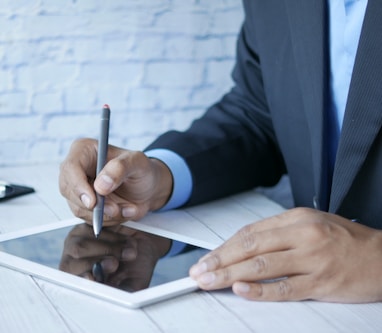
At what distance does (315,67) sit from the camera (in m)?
1.20

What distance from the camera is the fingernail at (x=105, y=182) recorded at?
1.09 m

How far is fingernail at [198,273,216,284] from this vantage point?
90 cm

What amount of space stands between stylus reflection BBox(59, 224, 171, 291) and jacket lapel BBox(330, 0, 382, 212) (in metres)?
0.31

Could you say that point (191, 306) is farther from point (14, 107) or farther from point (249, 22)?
point (14, 107)

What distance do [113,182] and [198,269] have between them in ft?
0.82

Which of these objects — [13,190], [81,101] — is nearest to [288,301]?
[13,190]

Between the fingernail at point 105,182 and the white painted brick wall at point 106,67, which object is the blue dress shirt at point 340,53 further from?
the white painted brick wall at point 106,67

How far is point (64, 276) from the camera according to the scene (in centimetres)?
93

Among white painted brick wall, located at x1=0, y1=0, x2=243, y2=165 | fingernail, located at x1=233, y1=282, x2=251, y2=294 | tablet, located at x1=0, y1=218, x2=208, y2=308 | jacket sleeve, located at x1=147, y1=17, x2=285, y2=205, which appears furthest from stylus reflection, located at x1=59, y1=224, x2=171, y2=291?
white painted brick wall, located at x1=0, y1=0, x2=243, y2=165

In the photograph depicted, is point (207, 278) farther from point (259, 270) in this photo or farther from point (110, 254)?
point (110, 254)

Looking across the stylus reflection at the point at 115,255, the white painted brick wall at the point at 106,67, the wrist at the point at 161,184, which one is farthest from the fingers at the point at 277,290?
the white painted brick wall at the point at 106,67

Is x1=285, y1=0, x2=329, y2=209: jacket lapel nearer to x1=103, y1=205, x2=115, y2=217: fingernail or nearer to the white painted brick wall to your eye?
x1=103, y1=205, x2=115, y2=217: fingernail

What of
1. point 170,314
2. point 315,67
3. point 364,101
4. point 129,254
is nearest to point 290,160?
point 315,67

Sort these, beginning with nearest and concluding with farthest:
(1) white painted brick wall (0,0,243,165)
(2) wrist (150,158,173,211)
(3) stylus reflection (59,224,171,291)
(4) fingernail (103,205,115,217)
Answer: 1. (3) stylus reflection (59,224,171,291)
2. (4) fingernail (103,205,115,217)
3. (2) wrist (150,158,173,211)
4. (1) white painted brick wall (0,0,243,165)
